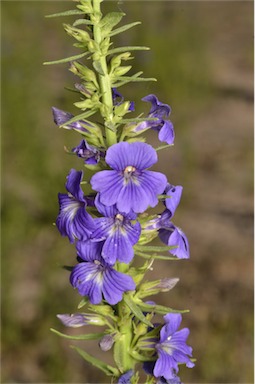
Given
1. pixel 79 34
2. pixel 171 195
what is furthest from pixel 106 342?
pixel 79 34

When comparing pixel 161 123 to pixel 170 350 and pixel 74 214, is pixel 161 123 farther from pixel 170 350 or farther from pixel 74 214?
pixel 170 350

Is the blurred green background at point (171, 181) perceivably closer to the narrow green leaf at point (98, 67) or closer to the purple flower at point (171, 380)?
the narrow green leaf at point (98, 67)

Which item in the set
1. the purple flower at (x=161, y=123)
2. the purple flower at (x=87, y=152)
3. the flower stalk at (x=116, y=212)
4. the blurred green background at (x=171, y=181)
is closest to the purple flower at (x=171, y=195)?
the flower stalk at (x=116, y=212)

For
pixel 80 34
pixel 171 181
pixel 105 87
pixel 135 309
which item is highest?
pixel 80 34

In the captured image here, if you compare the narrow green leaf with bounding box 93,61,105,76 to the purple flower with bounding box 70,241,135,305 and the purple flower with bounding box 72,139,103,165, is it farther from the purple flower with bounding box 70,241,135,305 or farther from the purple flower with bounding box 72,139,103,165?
the purple flower with bounding box 70,241,135,305

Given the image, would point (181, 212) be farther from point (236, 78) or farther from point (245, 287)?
point (236, 78)

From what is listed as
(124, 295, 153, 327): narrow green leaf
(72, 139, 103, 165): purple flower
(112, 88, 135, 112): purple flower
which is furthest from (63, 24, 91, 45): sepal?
(124, 295, 153, 327): narrow green leaf
